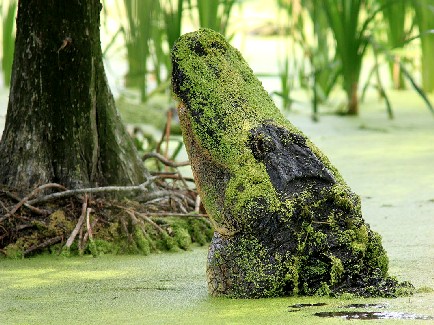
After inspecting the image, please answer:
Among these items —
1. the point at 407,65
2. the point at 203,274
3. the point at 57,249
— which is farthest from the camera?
the point at 407,65

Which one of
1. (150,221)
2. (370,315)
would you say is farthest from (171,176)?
(370,315)

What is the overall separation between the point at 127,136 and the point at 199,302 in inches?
53.4

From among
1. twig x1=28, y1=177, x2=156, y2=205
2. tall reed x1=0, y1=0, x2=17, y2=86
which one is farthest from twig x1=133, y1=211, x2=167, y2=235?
tall reed x1=0, y1=0, x2=17, y2=86

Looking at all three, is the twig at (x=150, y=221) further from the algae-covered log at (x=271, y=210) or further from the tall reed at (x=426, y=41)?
the tall reed at (x=426, y=41)

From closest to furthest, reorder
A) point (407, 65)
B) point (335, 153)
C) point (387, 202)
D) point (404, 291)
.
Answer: point (404, 291) < point (387, 202) < point (335, 153) < point (407, 65)

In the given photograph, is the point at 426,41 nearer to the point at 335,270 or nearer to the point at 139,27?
the point at 139,27

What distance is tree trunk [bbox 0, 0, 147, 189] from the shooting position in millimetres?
3354

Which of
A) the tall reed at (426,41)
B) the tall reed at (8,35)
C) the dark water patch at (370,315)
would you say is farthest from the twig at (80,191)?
the tall reed at (426,41)

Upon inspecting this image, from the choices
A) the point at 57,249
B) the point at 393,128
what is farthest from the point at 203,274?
the point at 393,128

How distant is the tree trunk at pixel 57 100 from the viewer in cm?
335

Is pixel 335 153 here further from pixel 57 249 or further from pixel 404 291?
pixel 404 291

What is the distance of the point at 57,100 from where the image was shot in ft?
11.1

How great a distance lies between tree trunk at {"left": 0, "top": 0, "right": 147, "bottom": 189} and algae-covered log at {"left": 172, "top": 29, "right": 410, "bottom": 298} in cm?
91

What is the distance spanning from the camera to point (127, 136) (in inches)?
144
